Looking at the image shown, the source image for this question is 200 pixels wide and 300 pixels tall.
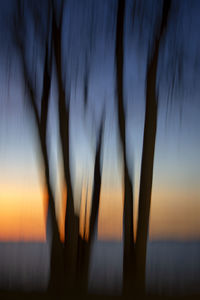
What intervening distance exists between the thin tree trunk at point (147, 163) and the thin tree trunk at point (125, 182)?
0.04 metres

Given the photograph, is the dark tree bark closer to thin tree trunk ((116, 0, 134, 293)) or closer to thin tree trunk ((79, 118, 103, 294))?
thin tree trunk ((79, 118, 103, 294))

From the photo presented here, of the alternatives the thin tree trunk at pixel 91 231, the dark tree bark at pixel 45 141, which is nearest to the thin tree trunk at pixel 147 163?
the thin tree trunk at pixel 91 231

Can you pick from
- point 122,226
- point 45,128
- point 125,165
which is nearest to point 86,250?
point 122,226

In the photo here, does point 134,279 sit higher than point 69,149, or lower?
lower

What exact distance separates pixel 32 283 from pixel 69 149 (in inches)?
25.7

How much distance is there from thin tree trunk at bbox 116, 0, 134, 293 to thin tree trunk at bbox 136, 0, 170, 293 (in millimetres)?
38

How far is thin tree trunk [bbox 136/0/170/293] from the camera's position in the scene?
1.51 meters

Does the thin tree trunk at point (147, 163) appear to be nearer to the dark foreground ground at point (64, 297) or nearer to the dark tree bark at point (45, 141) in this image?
the dark foreground ground at point (64, 297)

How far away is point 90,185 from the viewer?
5.24 feet

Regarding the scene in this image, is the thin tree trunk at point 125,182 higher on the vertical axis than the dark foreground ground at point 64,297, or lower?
higher

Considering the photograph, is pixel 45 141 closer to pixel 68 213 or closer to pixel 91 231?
pixel 68 213

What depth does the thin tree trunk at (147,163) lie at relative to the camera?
4.96 feet

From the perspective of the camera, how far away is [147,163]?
5.05 feet

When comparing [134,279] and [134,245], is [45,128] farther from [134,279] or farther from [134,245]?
[134,279]
